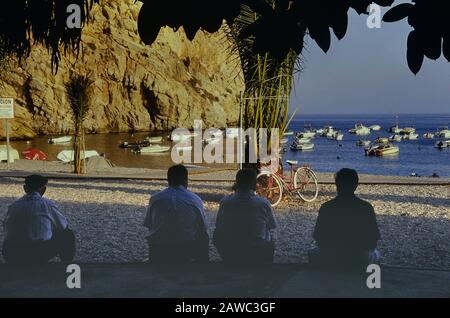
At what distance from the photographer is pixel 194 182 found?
16953mm

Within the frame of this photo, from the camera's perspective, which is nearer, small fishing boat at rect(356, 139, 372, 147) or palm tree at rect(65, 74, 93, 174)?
palm tree at rect(65, 74, 93, 174)

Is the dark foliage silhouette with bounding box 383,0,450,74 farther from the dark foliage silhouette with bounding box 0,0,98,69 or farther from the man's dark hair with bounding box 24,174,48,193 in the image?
the man's dark hair with bounding box 24,174,48,193

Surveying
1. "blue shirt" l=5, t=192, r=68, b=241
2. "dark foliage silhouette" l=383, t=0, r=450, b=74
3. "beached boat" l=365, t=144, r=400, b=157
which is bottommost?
"beached boat" l=365, t=144, r=400, b=157

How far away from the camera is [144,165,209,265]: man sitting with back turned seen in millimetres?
5336

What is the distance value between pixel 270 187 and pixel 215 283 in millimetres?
8162

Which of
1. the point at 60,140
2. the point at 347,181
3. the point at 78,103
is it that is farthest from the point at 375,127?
the point at 347,181

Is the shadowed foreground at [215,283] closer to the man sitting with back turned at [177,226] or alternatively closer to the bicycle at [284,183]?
the man sitting with back turned at [177,226]

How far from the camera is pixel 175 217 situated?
17.8 ft

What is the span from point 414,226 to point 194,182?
25.6 feet

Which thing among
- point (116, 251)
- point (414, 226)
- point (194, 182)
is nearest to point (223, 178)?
point (194, 182)

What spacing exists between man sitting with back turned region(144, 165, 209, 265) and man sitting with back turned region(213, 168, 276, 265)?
175 millimetres

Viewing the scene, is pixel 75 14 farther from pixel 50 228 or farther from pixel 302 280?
pixel 50 228

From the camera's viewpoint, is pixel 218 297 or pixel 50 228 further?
pixel 50 228

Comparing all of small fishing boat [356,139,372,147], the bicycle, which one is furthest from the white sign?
small fishing boat [356,139,372,147]
